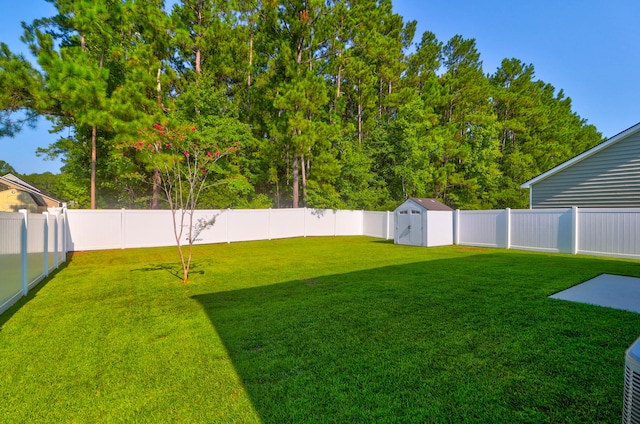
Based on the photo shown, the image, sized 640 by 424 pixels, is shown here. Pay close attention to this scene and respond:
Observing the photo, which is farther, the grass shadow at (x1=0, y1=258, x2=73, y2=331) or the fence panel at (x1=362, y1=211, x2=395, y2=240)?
the fence panel at (x1=362, y1=211, x2=395, y2=240)

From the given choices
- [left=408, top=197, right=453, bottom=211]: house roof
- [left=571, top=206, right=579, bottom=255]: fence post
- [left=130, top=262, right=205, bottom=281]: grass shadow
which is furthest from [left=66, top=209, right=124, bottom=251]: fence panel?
[left=571, top=206, right=579, bottom=255]: fence post

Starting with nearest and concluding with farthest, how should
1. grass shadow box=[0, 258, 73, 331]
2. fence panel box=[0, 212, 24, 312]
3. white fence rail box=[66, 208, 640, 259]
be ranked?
fence panel box=[0, 212, 24, 312]
grass shadow box=[0, 258, 73, 331]
white fence rail box=[66, 208, 640, 259]

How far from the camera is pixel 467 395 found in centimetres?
221

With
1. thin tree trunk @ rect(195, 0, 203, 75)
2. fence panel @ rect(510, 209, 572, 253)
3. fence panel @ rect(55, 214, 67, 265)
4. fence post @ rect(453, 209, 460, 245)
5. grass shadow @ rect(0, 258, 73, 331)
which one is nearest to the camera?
grass shadow @ rect(0, 258, 73, 331)

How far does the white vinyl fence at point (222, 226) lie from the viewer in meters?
11.1

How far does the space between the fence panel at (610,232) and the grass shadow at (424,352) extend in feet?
16.8

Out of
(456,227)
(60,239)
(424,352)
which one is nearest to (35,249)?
(60,239)

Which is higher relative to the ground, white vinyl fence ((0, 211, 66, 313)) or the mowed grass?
white vinyl fence ((0, 211, 66, 313))

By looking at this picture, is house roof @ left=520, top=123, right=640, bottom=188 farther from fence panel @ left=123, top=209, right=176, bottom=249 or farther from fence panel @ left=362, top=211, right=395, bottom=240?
fence panel @ left=123, top=209, right=176, bottom=249

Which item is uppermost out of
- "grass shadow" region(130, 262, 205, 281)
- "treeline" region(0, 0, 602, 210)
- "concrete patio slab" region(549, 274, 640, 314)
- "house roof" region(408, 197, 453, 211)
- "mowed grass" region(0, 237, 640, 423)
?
"treeline" region(0, 0, 602, 210)

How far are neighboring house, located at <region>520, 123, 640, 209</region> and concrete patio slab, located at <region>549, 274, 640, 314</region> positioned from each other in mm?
5233

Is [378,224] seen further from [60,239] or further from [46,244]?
[46,244]

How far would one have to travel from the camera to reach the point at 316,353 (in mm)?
2928

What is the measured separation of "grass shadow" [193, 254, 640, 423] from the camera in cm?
210
